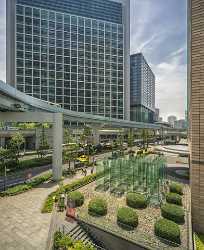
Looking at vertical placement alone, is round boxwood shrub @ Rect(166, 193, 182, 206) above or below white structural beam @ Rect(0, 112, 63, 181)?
below

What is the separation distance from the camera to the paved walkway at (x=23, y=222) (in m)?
15.9

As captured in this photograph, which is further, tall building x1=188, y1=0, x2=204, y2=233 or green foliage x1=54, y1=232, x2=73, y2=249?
tall building x1=188, y1=0, x2=204, y2=233

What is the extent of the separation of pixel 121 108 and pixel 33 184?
104412 mm

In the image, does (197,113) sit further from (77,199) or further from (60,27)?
(60,27)

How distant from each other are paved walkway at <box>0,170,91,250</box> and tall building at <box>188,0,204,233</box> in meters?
14.8

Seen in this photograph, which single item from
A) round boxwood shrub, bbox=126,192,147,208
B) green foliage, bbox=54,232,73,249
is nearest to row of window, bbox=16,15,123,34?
round boxwood shrub, bbox=126,192,147,208

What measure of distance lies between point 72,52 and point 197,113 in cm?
10803

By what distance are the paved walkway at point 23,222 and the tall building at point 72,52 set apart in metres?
90.3

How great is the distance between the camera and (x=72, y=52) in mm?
117812

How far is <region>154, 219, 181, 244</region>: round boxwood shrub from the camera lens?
1602 centimetres

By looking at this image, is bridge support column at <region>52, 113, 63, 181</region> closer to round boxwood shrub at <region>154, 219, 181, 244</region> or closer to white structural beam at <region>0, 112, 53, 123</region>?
Answer: white structural beam at <region>0, 112, 53, 123</region>

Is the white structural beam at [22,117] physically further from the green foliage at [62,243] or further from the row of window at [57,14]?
the row of window at [57,14]

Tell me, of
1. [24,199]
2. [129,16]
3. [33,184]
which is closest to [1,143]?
[33,184]

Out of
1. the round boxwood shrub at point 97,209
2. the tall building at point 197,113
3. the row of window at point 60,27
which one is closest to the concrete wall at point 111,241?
the round boxwood shrub at point 97,209
